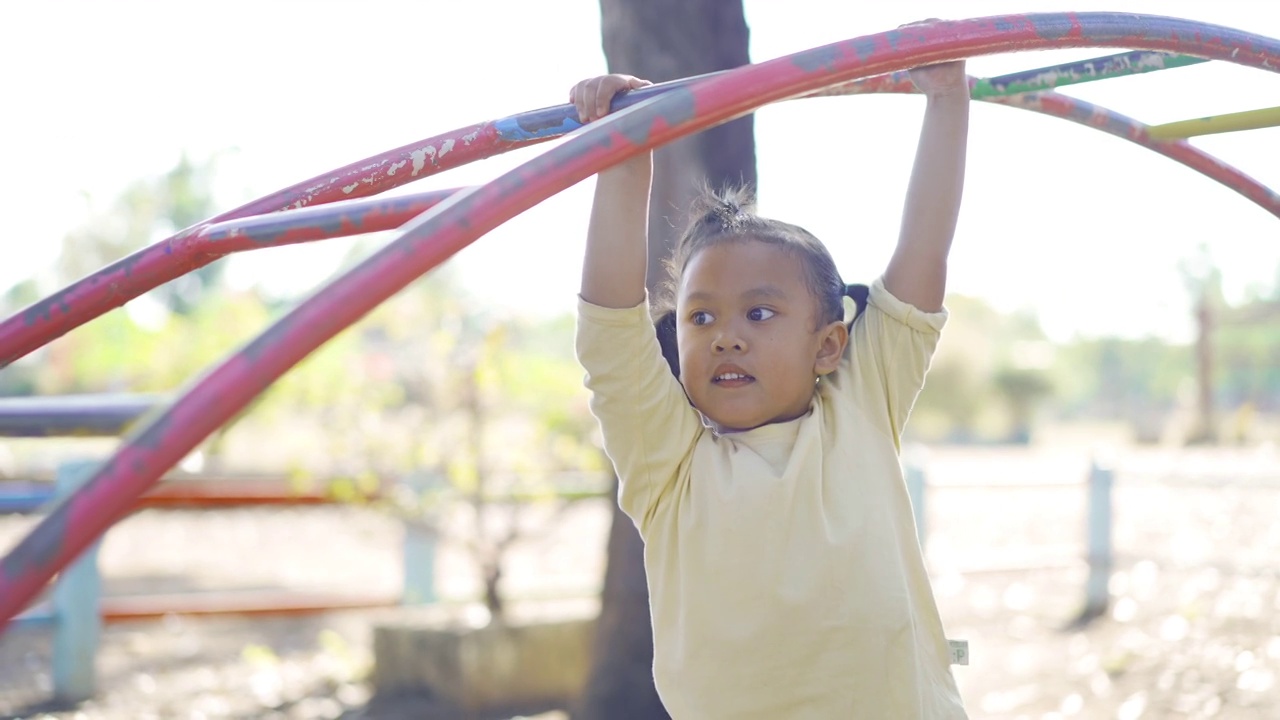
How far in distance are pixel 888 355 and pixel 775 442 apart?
0.69ft

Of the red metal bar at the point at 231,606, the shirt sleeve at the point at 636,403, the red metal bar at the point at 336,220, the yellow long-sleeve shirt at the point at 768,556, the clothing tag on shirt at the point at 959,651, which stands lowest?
the red metal bar at the point at 231,606

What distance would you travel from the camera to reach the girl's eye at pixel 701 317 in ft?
4.88

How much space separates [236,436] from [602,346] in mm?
12450

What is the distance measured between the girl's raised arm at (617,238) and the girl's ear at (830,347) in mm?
256

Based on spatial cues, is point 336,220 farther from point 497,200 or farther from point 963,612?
point 963,612

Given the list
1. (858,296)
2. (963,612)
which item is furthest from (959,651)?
(963,612)

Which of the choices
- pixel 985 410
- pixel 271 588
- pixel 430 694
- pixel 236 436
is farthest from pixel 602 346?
pixel 985 410

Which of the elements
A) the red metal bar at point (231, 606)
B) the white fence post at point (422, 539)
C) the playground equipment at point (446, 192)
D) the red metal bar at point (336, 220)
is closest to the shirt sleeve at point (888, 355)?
the playground equipment at point (446, 192)

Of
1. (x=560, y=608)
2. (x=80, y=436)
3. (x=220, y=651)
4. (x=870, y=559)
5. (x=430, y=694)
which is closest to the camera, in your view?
(x=870, y=559)

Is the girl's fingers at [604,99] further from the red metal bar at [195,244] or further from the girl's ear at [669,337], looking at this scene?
the girl's ear at [669,337]

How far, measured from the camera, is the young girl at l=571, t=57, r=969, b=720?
139cm

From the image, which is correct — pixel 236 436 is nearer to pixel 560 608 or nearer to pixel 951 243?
pixel 560 608

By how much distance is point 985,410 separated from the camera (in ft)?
104

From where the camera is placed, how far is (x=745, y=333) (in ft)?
4.82
